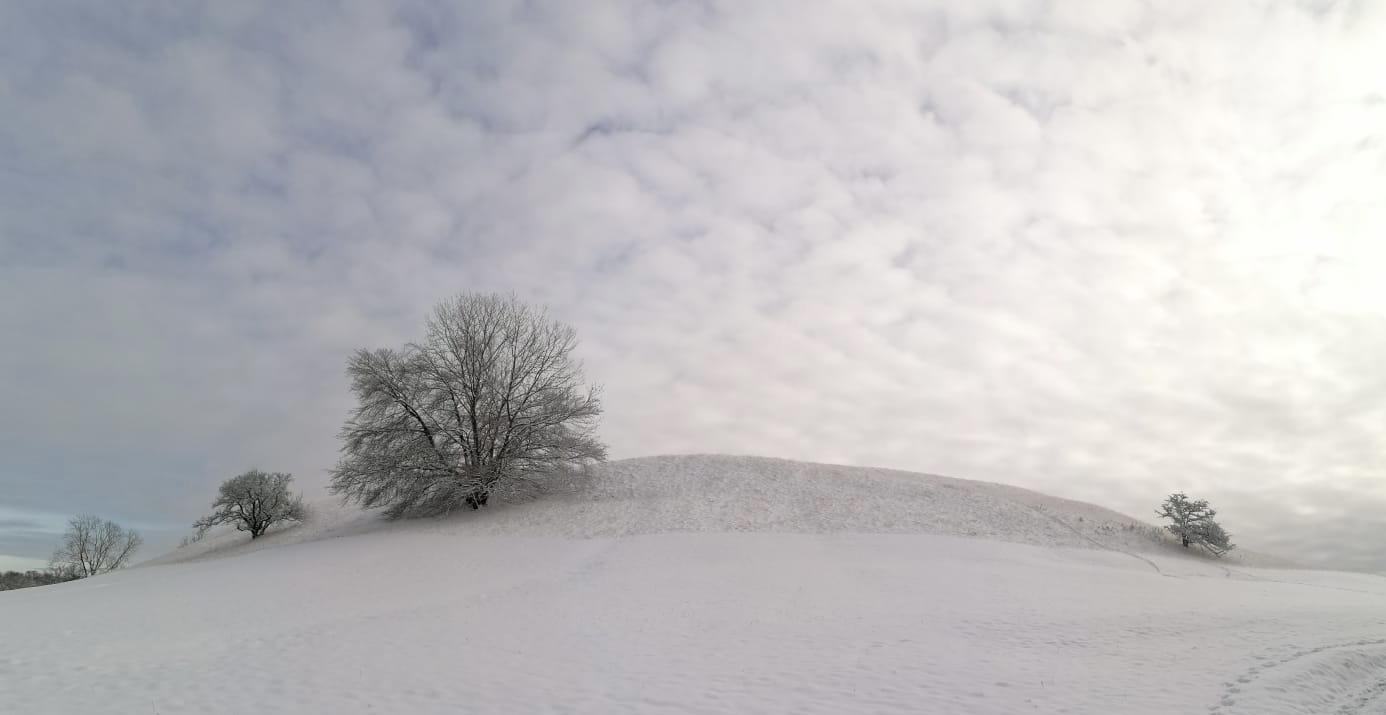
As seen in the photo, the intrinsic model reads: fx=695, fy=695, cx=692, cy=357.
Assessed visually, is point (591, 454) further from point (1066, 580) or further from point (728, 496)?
point (1066, 580)

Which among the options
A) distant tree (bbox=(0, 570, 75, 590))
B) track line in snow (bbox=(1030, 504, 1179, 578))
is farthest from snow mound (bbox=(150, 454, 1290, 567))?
distant tree (bbox=(0, 570, 75, 590))

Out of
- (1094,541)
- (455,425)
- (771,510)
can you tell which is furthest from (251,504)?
(1094,541)

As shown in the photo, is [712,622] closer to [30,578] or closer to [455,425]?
[455,425]

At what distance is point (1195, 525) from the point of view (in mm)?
28656

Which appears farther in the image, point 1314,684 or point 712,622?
point 712,622

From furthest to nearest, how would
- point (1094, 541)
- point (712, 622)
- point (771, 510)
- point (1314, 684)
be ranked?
1. point (771, 510)
2. point (1094, 541)
3. point (712, 622)
4. point (1314, 684)

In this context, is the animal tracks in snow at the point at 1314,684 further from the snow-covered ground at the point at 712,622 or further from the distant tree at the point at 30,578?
the distant tree at the point at 30,578

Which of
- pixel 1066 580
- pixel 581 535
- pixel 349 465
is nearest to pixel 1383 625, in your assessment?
pixel 1066 580

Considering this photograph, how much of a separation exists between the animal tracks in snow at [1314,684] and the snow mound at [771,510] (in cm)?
1381

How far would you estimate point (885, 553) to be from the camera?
22.7 m

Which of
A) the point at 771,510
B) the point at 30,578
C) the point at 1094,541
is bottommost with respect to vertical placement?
the point at 30,578

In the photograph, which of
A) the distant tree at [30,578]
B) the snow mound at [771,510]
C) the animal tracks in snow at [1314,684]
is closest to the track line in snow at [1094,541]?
the snow mound at [771,510]

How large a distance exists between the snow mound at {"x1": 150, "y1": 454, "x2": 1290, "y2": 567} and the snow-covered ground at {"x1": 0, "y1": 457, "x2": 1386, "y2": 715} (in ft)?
0.69

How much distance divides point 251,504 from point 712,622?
33009 mm
